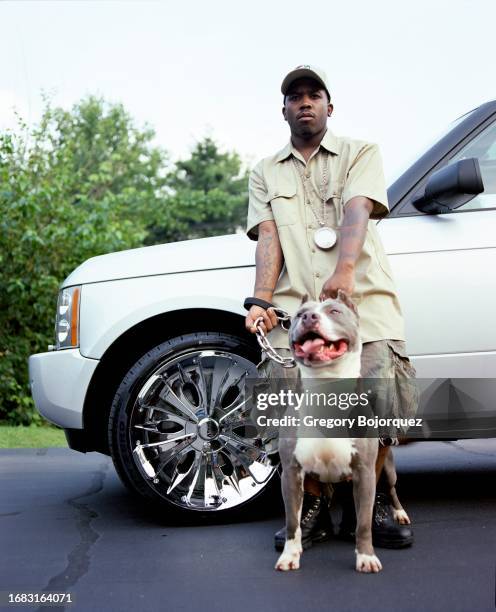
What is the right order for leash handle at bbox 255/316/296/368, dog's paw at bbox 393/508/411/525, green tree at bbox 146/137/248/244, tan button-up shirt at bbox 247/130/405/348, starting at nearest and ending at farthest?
leash handle at bbox 255/316/296/368 < tan button-up shirt at bbox 247/130/405/348 < dog's paw at bbox 393/508/411/525 < green tree at bbox 146/137/248/244

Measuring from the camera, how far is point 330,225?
11.5 feet

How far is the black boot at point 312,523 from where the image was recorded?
355 cm

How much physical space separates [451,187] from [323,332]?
121 centimetres

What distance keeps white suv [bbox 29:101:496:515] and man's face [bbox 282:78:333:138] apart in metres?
0.68

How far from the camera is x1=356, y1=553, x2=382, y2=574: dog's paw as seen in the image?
3.15 meters

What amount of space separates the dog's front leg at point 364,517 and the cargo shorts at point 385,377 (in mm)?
242

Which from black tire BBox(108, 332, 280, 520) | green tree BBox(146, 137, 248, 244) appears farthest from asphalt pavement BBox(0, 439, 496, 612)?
green tree BBox(146, 137, 248, 244)

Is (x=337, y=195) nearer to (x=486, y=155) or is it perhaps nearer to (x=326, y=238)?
(x=326, y=238)

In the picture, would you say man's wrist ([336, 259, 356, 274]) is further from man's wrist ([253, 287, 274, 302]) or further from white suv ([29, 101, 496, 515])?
white suv ([29, 101, 496, 515])

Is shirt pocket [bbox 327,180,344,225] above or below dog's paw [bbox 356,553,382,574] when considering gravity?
above

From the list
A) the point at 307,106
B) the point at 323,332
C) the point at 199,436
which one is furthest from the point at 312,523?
the point at 307,106

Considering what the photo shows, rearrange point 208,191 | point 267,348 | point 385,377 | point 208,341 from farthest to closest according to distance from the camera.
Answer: point 208,191
point 208,341
point 385,377
point 267,348

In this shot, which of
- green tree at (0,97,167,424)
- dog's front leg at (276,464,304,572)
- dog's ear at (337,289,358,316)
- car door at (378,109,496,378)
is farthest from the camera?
green tree at (0,97,167,424)

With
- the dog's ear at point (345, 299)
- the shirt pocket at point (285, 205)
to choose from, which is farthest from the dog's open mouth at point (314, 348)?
the shirt pocket at point (285, 205)
